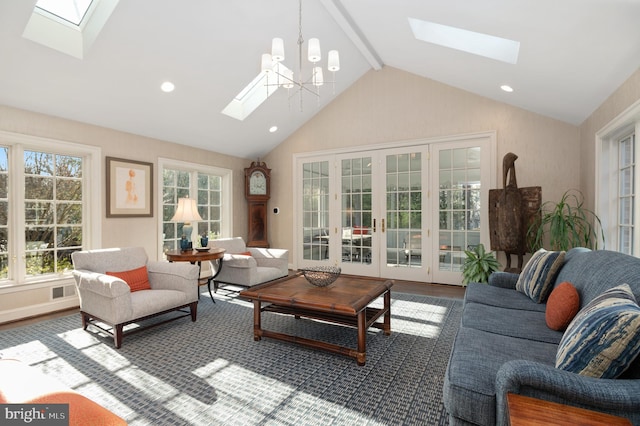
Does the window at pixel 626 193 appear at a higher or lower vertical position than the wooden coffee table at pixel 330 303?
higher

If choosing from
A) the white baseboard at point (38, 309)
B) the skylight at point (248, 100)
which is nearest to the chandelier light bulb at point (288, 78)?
the skylight at point (248, 100)

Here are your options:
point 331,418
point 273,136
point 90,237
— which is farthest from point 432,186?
point 90,237

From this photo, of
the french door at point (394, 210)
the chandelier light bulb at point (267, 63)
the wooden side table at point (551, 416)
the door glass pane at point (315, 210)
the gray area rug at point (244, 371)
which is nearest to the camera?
the wooden side table at point (551, 416)

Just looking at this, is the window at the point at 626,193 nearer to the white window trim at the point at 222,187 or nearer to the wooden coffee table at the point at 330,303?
the wooden coffee table at the point at 330,303

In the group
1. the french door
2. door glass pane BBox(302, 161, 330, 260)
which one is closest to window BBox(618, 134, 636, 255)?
the french door

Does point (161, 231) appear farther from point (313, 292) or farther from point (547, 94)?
point (547, 94)

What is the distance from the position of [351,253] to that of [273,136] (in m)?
2.62

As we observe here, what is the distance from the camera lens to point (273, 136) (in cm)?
620

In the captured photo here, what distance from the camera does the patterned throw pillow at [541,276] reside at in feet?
8.47

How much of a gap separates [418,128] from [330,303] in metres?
3.76

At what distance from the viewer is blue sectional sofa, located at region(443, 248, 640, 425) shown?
1192 millimetres

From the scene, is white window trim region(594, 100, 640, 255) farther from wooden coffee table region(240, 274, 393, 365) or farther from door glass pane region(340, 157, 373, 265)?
door glass pane region(340, 157, 373, 265)

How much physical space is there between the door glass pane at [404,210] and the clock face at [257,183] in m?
2.37

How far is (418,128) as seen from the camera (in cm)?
529
